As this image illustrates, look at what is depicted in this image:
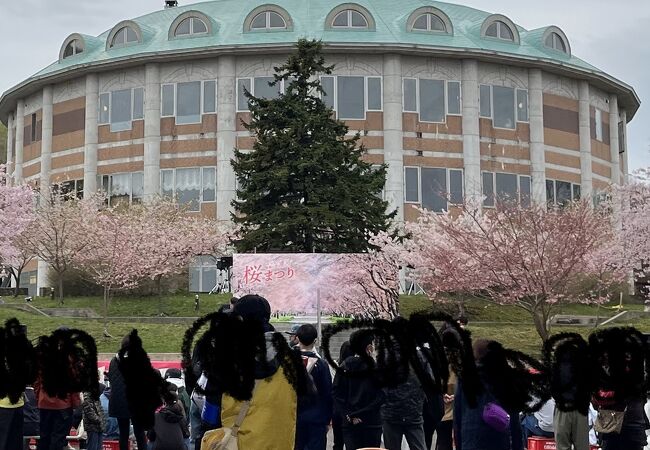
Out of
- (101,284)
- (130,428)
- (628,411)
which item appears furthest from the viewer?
(101,284)

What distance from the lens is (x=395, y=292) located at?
3847cm

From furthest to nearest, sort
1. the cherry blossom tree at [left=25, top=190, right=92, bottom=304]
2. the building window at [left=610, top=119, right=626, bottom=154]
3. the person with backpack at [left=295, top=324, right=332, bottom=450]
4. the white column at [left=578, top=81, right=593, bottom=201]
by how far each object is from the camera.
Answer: the building window at [left=610, top=119, right=626, bottom=154], the white column at [left=578, top=81, right=593, bottom=201], the cherry blossom tree at [left=25, top=190, right=92, bottom=304], the person with backpack at [left=295, top=324, right=332, bottom=450]

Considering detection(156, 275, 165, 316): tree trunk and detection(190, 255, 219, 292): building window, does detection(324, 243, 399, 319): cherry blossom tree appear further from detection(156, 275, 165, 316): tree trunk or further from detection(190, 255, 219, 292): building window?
detection(190, 255, 219, 292): building window

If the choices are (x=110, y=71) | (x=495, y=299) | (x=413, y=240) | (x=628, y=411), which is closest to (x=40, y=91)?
(x=110, y=71)

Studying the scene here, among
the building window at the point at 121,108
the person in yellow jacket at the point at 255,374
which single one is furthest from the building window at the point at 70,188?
the person in yellow jacket at the point at 255,374

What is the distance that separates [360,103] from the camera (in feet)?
175

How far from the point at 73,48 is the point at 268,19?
44.2ft

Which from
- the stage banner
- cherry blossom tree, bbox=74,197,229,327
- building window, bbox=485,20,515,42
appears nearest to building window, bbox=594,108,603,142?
building window, bbox=485,20,515,42

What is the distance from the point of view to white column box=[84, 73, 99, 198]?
55.7 metres

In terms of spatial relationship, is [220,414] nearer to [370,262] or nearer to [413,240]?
[370,262]

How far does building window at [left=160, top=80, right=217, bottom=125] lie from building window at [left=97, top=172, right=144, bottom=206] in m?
3.90

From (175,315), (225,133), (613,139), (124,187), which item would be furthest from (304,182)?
(613,139)

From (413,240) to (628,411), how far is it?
3281 centimetres

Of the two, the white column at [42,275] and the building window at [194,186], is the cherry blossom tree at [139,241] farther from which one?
the white column at [42,275]
